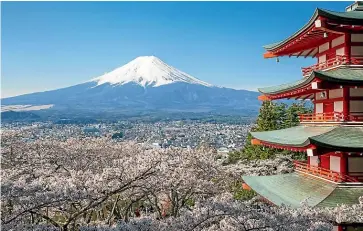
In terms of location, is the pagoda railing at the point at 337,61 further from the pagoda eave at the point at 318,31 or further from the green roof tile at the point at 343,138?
the green roof tile at the point at 343,138

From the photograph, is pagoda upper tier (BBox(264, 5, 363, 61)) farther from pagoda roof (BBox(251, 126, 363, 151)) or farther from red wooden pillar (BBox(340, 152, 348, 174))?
red wooden pillar (BBox(340, 152, 348, 174))

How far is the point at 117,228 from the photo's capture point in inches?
320

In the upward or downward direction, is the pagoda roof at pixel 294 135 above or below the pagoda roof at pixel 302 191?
above

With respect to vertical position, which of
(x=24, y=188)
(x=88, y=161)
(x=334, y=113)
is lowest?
(x=88, y=161)

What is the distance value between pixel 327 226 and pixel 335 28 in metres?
5.74

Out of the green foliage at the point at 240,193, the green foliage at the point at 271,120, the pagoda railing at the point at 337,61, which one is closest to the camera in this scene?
the pagoda railing at the point at 337,61

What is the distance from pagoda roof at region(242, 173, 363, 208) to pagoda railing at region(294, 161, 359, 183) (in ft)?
0.55

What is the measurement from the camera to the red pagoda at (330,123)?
35.4 ft

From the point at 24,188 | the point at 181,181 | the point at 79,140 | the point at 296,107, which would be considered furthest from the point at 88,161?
the point at 296,107

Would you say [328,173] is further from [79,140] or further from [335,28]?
[79,140]

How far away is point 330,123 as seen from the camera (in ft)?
39.6

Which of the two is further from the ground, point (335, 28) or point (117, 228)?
point (335, 28)

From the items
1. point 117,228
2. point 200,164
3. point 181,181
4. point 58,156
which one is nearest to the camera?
point 117,228

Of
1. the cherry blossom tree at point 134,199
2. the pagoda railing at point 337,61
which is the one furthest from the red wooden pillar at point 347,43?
the cherry blossom tree at point 134,199
